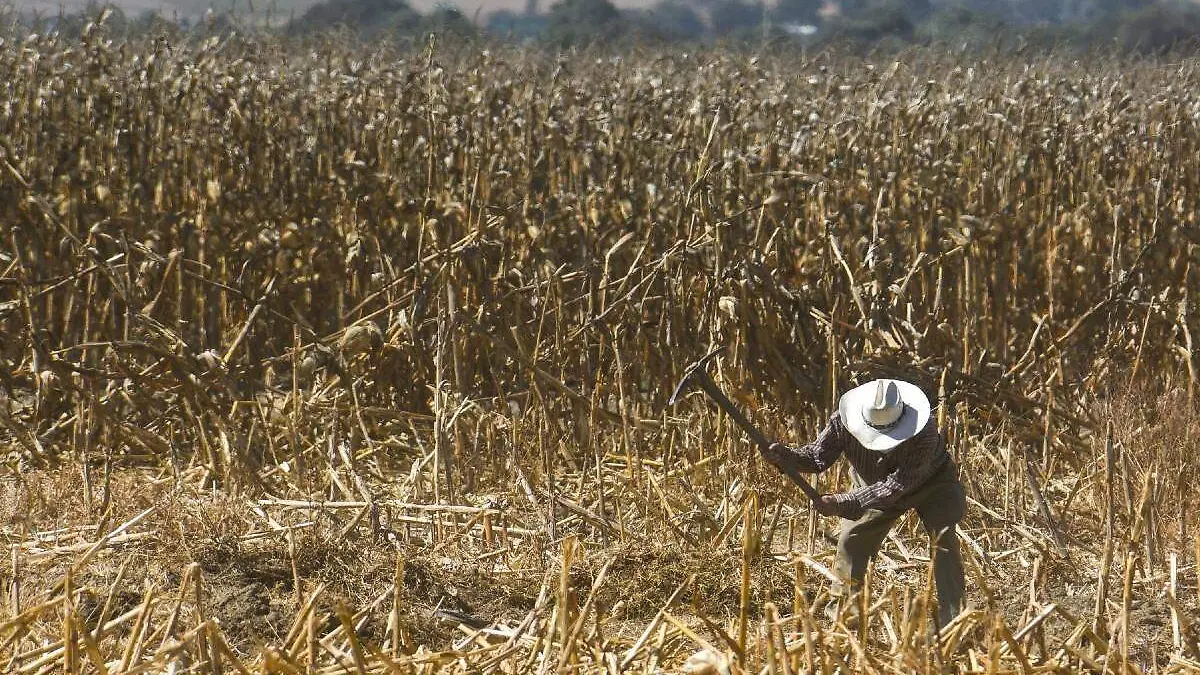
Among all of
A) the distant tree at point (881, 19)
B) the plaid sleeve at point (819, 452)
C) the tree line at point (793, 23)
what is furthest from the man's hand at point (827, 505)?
the distant tree at point (881, 19)

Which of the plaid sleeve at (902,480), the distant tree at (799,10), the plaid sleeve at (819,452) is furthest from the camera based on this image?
the distant tree at (799,10)

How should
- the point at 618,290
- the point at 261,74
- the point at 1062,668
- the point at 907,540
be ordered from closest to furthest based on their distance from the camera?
the point at 1062,668
the point at 907,540
the point at 618,290
the point at 261,74

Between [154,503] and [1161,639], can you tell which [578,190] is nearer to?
[154,503]

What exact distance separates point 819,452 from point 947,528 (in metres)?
0.36

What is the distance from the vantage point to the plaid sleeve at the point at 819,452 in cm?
355

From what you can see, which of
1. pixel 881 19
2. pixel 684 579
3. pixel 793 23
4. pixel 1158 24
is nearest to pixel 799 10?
pixel 881 19

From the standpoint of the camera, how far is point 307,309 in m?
6.42

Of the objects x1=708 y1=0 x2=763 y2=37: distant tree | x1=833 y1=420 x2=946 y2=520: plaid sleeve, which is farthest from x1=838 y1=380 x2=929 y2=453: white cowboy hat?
x1=708 y1=0 x2=763 y2=37: distant tree

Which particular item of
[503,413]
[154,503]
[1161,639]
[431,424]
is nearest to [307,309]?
[431,424]

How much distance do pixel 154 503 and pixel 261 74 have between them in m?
5.25

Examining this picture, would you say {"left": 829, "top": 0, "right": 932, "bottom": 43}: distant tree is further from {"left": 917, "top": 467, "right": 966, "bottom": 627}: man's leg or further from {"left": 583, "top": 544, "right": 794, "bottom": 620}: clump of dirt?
{"left": 917, "top": 467, "right": 966, "bottom": 627}: man's leg

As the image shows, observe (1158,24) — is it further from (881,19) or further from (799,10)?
(799,10)

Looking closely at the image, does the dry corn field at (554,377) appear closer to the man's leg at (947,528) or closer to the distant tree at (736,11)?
the man's leg at (947,528)

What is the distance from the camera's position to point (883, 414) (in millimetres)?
3242
